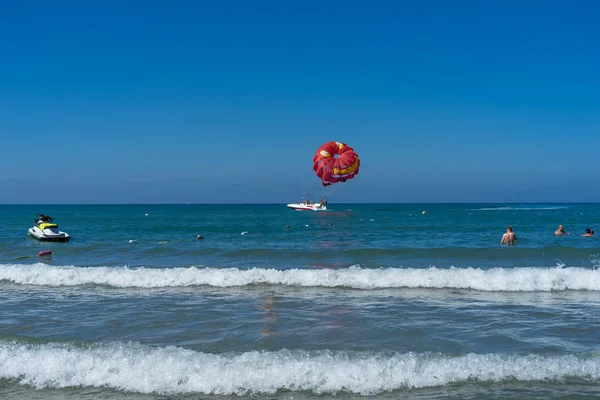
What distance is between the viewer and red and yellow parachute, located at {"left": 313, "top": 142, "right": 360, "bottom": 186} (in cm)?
3759

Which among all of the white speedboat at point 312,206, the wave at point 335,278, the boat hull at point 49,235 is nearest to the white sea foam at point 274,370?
the wave at point 335,278

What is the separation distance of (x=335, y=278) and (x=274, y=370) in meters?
6.88

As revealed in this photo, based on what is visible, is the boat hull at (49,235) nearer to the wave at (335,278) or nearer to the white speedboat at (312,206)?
the wave at (335,278)

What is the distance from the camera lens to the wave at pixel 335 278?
40.3 feet

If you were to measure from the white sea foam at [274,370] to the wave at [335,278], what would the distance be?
5.70 m

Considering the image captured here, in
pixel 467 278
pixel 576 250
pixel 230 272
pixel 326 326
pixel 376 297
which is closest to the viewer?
pixel 326 326

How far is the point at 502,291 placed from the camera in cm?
1194

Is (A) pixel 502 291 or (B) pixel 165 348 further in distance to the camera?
(A) pixel 502 291

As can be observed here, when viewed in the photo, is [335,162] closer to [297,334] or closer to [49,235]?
[49,235]

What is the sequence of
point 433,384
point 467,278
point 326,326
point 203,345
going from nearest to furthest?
point 433,384 → point 203,345 → point 326,326 → point 467,278

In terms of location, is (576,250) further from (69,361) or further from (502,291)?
(69,361)

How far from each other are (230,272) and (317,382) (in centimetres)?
805

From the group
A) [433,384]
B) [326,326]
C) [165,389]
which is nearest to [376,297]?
[326,326]

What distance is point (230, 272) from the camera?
1381 centimetres
